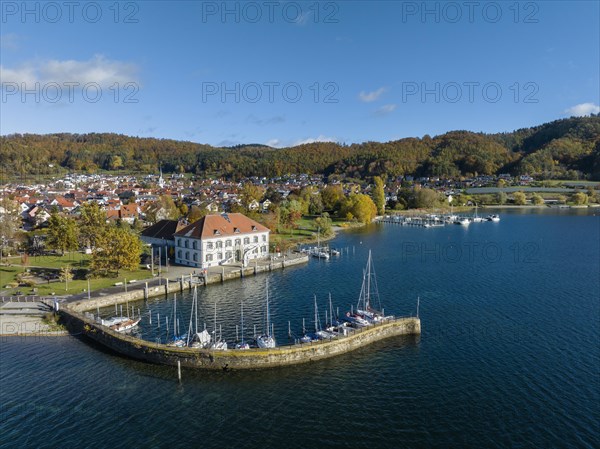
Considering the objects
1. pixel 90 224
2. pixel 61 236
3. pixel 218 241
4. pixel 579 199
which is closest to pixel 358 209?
pixel 218 241

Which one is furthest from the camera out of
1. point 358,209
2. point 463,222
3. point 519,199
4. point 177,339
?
point 519,199

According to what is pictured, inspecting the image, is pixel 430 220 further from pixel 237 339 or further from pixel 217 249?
pixel 237 339

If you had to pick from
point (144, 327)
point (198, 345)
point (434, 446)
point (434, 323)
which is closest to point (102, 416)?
point (198, 345)

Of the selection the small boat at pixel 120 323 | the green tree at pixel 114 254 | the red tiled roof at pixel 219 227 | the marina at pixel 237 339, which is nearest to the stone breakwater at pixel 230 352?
the marina at pixel 237 339

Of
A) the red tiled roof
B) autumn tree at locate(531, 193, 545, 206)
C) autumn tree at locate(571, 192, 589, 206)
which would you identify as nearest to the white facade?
the red tiled roof

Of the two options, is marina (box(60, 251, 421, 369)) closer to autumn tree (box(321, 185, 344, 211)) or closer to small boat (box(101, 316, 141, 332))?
small boat (box(101, 316, 141, 332))

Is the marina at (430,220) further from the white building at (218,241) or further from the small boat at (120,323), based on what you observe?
the small boat at (120,323)
